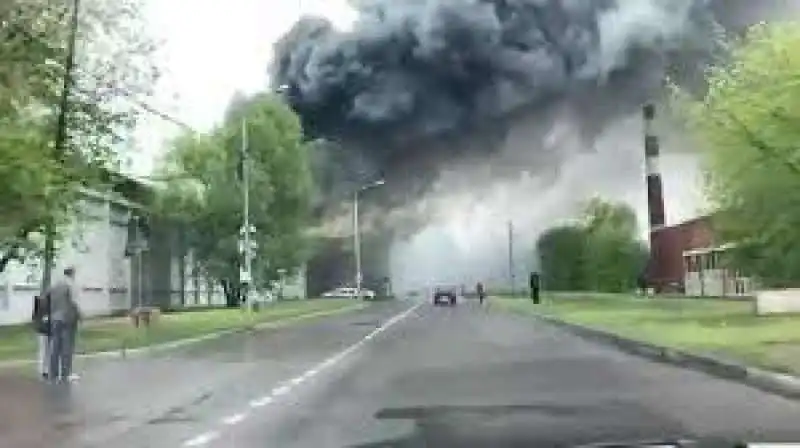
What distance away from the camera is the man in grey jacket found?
22.8m

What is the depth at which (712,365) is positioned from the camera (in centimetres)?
2264

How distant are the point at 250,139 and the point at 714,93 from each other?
41823 millimetres

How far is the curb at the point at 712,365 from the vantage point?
18234 mm

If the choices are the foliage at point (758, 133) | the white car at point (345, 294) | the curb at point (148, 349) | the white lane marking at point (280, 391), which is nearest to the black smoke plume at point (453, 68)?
the white car at point (345, 294)

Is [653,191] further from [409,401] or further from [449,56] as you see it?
[409,401]

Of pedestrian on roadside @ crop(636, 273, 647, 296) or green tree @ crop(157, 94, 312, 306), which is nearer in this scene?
green tree @ crop(157, 94, 312, 306)

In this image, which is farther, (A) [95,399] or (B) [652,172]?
(B) [652,172]

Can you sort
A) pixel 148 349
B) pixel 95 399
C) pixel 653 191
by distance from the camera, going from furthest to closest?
pixel 653 191 < pixel 148 349 < pixel 95 399

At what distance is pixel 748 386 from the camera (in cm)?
1902

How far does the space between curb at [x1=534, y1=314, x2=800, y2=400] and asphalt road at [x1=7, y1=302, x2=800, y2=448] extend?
15.7 inches

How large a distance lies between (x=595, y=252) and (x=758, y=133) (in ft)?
246

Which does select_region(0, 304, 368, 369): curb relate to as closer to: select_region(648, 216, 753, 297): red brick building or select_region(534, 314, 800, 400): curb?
select_region(534, 314, 800, 400): curb

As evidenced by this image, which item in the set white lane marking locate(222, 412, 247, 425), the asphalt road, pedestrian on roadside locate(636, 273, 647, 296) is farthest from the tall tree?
white lane marking locate(222, 412, 247, 425)

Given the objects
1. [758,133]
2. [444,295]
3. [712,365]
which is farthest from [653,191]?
[712,365]
